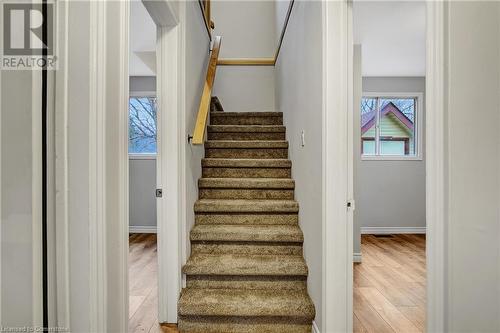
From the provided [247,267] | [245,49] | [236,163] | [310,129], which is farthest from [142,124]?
[310,129]

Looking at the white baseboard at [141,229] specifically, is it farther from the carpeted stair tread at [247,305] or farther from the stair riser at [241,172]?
the carpeted stair tread at [247,305]

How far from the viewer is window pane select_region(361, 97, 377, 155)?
198 inches

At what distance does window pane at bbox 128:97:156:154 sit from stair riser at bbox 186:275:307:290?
10.9 feet

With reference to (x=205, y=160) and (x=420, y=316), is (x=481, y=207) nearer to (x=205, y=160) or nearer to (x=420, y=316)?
(x=420, y=316)

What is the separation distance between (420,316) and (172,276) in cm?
181

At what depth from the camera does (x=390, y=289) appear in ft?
8.66

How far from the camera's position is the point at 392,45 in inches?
145

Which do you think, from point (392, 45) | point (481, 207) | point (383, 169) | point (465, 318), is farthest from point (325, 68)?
point (383, 169)

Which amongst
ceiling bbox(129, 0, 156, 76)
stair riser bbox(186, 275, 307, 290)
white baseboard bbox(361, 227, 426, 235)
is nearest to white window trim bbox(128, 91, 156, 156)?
ceiling bbox(129, 0, 156, 76)

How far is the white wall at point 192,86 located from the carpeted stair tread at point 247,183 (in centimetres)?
12

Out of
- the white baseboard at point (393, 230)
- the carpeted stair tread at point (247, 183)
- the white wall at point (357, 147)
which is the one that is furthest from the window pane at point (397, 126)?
the carpeted stair tread at point (247, 183)

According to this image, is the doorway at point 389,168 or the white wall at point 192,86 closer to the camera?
the white wall at point 192,86

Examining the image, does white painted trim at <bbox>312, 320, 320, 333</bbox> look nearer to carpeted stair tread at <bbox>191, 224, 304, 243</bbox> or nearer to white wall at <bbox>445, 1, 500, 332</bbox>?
carpeted stair tread at <bbox>191, 224, 304, 243</bbox>

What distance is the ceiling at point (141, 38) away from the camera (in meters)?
3.08
